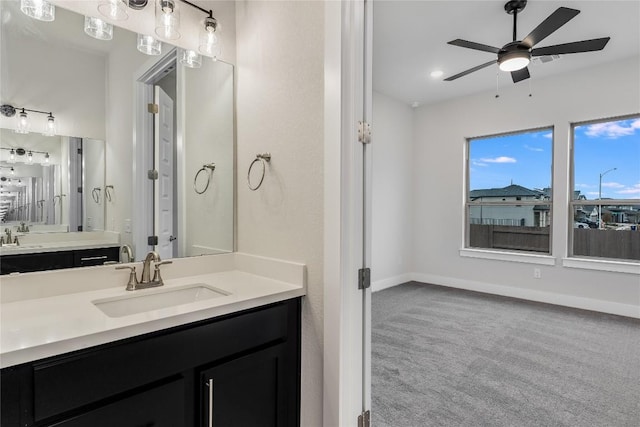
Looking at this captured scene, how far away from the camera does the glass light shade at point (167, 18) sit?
4.97 ft

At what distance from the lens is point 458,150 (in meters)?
4.91

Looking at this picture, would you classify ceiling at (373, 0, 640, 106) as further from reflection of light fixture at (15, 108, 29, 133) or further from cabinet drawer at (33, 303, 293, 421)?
cabinet drawer at (33, 303, 293, 421)

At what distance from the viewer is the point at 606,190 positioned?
389cm

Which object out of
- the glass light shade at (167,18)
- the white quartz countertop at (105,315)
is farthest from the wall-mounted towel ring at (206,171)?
the glass light shade at (167,18)

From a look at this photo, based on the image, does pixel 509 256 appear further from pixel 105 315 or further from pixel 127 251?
pixel 105 315

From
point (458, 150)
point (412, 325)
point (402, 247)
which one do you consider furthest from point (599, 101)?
point (412, 325)

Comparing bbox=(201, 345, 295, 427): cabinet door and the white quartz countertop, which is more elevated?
the white quartz countertop

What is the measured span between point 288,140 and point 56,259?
43.0 inches

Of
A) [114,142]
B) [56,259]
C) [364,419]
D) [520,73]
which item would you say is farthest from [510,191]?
[56,259]

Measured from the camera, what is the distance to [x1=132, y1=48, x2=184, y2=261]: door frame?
156 cm

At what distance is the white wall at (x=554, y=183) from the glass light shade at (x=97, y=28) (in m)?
4.60

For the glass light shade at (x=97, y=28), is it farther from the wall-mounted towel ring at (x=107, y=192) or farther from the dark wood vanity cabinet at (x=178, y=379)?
the dark wood vanity cabinet at (x=178, y=379)

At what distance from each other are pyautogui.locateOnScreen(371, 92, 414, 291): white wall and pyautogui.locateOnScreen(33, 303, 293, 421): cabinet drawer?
11.0 ft

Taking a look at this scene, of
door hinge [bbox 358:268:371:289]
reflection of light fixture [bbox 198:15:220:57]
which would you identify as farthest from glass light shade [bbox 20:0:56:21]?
door hinge [bbox 358:268:371:289]
